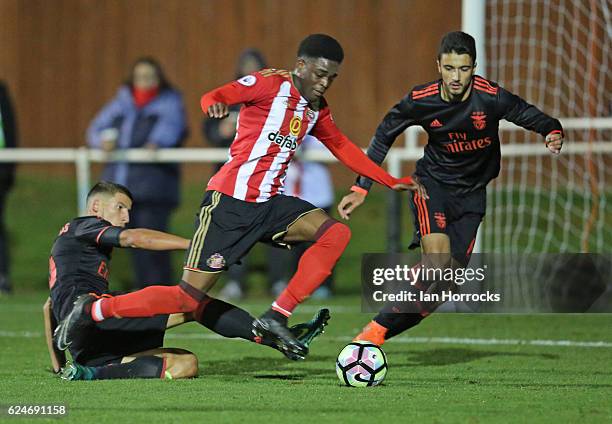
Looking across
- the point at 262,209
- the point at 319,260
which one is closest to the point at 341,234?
the point at 319,260

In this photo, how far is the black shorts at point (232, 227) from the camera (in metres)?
6.98

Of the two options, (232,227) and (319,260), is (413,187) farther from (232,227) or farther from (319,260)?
(232,227)

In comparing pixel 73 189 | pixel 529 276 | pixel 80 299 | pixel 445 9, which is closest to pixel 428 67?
pixel 445 9

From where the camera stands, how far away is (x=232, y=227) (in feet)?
23.1

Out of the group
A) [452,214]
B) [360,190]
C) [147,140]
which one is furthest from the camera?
[147,140]

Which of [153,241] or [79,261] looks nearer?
[153,241]

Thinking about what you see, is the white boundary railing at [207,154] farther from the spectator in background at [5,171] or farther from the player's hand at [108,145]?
the spectator in background at [5,171]

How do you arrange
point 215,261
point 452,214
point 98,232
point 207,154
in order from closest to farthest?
point 215,261
point 98,232
point 452,214
point 207,154

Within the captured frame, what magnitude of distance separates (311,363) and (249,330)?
1094 millimetres

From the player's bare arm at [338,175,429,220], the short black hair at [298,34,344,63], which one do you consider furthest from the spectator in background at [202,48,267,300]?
the short black hair at [298,34,344,63]

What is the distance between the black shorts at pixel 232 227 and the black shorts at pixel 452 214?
1.02 metres

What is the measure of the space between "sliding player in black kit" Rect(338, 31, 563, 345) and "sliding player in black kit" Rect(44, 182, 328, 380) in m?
1.04

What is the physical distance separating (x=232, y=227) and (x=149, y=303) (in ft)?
2.11

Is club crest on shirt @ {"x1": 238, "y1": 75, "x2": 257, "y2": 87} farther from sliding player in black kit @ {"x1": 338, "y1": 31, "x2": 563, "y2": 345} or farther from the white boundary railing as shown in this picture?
the white boundary railing
